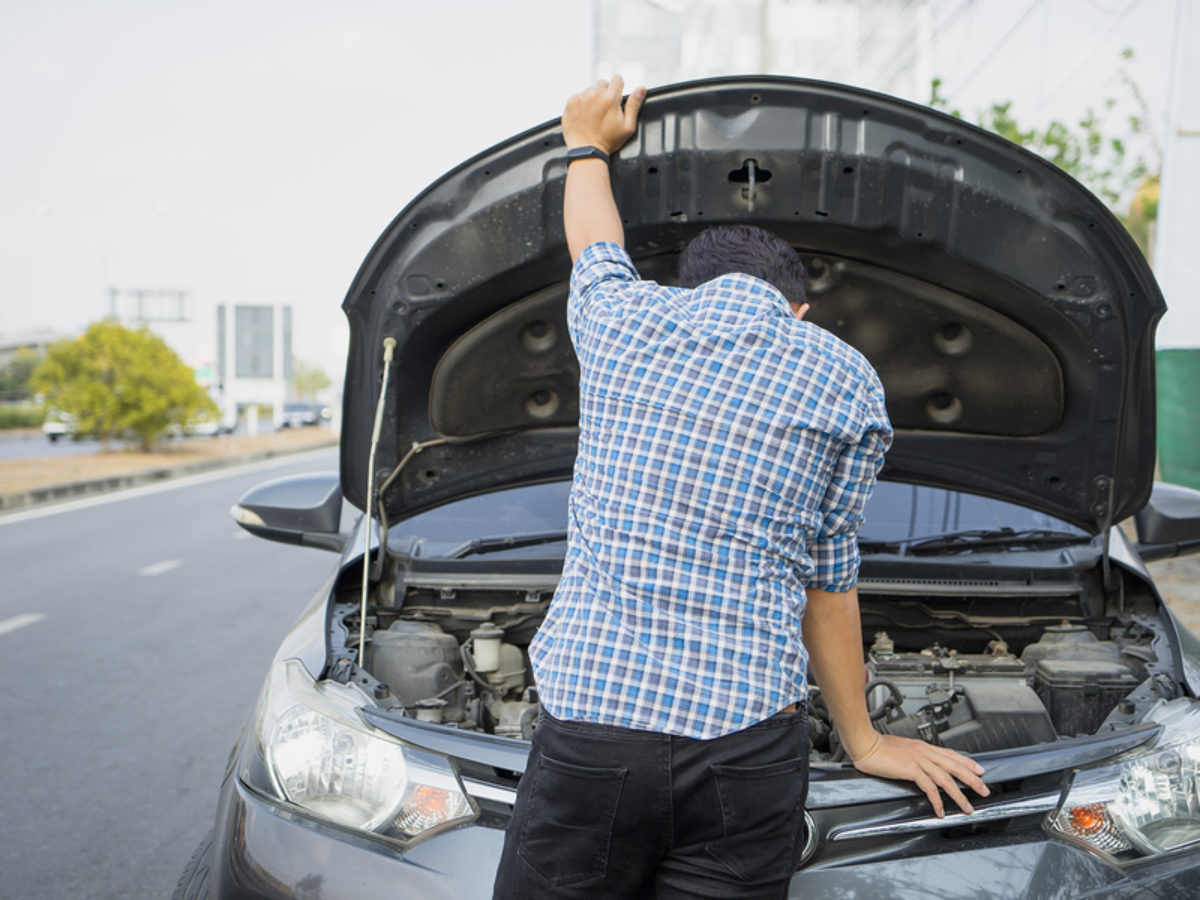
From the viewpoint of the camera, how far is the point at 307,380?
115125 mm

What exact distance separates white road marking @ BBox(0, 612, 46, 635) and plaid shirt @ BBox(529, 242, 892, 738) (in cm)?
659

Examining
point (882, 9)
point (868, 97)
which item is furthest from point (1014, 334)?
point (882, 9)

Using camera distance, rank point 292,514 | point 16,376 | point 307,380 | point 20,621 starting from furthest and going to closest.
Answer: point 307,380 → point 16,376 → point 20,621 → point 292,514

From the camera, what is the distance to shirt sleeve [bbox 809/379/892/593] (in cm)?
173

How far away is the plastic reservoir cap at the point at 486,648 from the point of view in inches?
118

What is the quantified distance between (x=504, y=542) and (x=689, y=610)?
1.72 metres

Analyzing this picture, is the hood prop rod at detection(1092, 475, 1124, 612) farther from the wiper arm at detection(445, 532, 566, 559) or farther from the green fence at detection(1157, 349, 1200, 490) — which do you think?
the green fence at detection(1157, 349, 1200, 490)

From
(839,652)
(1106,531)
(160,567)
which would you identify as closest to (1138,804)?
(839,652)

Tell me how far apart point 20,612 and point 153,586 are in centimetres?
117

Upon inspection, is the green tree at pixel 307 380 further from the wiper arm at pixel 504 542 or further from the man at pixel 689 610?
the man at pixel 689 610

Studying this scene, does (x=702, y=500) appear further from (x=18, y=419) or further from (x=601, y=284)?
(x=18, y=419)

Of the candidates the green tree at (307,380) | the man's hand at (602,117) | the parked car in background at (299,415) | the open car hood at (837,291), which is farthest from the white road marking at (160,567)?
the green tree at (307,380)

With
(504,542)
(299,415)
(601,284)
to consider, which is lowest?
(299,415)

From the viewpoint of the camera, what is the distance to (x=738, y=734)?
1.62 metres
